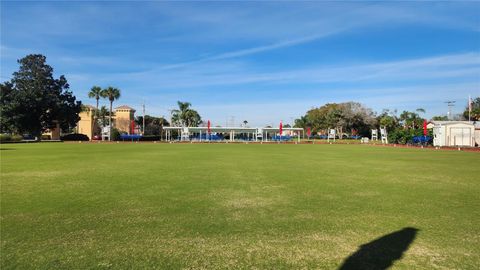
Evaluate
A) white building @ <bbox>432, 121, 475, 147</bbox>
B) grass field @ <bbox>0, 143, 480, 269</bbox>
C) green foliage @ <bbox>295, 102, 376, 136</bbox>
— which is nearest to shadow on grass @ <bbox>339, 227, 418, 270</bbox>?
grass field @ <bbox>0, 143, 480, 269</bbox>

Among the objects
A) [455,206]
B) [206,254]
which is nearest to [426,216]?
[455,206]

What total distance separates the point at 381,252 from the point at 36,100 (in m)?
63.6

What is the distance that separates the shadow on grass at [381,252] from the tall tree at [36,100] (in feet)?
204

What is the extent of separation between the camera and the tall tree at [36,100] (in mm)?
56812

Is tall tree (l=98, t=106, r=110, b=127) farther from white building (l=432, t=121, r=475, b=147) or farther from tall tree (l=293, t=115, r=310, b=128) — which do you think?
white building (l=432, t=121, r=475, b=147)

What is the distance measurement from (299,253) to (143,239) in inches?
90.3

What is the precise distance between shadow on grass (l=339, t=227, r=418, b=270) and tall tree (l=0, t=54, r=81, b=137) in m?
62.2

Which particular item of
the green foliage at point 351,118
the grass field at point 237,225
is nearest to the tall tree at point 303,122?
the green foliage at point 351,118

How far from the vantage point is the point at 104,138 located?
68500 mm

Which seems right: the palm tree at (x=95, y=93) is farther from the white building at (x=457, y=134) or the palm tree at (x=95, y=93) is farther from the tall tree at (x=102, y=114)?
the white building at (x=457, y=134)

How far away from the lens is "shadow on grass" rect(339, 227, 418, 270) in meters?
4.45

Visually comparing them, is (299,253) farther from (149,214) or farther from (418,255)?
(149,214)

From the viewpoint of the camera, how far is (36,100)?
58000 mm

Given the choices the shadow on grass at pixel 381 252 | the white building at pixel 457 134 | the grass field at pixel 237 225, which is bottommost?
the shadow on grass at pixel 381 252
